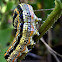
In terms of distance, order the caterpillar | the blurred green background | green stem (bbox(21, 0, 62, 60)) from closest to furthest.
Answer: green stem (bbox(21, 0, 62, 60)), the caterpillar, the blurred green background

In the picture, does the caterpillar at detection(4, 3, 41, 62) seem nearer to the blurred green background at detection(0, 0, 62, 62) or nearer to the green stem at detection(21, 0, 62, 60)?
the green stem at detection(21, 0, 62, 60)

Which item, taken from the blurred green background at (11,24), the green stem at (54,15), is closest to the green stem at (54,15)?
the green stem at (54,15)

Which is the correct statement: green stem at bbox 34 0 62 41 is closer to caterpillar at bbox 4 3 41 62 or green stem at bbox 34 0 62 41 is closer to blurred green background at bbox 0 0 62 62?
caterpillar at bbox 4 3 41 62

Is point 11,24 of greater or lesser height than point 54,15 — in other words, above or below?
below

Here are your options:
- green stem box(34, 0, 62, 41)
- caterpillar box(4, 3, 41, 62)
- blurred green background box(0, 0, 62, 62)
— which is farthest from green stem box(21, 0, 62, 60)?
blurred green background box(0, 0, 62, 62)

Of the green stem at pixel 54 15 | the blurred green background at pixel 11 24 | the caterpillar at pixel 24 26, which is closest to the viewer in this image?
the green stem at pixel 54 15

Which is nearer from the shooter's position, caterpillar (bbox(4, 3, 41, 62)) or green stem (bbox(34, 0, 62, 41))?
green stem (bbox(34, 0, 62, 41))

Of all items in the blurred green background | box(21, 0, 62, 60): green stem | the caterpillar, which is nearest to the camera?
box(21, 0, 62, 60): green stem

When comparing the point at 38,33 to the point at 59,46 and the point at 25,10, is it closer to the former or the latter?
the point at 25,10

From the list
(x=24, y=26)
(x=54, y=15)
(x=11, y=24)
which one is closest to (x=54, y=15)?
(x=54, y=15)

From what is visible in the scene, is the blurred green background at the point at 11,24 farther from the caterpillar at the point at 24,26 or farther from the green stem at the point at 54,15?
the green stem at the point at 54,15

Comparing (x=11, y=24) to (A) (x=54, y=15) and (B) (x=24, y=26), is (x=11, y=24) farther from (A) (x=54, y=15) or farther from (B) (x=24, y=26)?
(A) (x=54, y=15)
